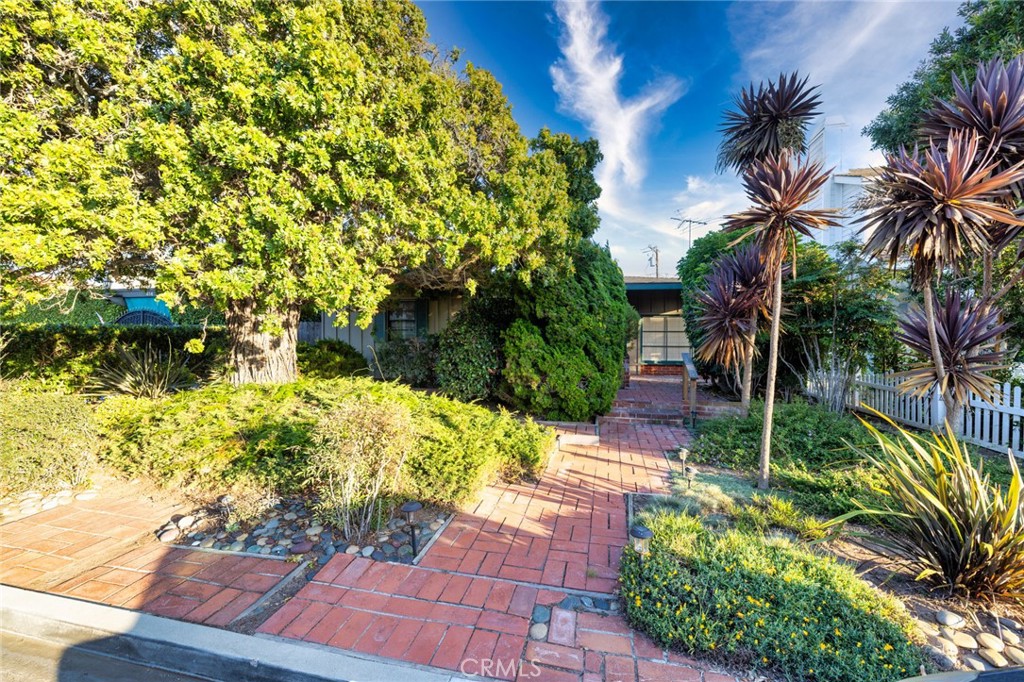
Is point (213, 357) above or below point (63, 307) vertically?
below

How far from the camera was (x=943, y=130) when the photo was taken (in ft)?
15.4

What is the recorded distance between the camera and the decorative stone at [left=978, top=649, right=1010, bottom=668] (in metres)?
1.98

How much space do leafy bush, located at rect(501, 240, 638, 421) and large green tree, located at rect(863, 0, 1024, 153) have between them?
15.1 ft

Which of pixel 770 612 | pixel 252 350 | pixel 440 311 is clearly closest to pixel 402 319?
pixel 440 311

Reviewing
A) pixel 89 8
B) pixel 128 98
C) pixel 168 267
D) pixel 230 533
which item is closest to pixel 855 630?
pixel 230 533

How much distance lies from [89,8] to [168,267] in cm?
280

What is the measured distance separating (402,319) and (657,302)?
8.58m

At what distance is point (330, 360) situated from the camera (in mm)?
8750

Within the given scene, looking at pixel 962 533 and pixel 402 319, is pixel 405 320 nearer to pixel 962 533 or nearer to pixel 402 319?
pixel 402 319

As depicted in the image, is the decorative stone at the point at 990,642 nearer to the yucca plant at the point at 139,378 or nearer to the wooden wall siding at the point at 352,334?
the yucca plant at the point at 139,378

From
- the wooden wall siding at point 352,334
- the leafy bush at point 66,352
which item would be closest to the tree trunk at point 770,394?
the leafy bush at point 66,352

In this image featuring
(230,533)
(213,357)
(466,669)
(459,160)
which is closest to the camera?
(466,669)

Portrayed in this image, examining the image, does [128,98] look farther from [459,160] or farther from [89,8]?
[459,160]

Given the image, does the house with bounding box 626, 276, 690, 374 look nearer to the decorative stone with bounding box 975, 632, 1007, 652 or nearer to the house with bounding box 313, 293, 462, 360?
the house with bounding box 313, 293, 462, 360
